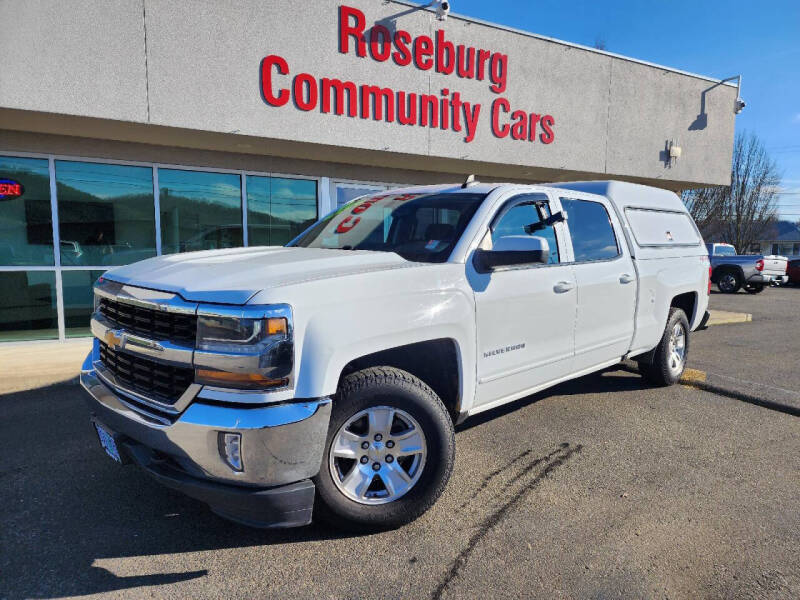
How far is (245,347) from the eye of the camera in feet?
7.36

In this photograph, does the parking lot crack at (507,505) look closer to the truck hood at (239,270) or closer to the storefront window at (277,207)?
the truck hood at (239,270)

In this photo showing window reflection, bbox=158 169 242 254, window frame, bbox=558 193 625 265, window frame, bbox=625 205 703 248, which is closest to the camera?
window frame, bbox=558 193 625 265

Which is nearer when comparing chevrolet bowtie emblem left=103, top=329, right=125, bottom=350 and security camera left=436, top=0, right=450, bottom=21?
chevrolet bowtie emblem left=103, top=329, right=125, bottom=350

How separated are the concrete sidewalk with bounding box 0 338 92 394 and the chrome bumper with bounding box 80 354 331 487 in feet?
14.0

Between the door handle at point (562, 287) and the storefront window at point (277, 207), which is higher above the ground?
the storefront window at point (277, 207)

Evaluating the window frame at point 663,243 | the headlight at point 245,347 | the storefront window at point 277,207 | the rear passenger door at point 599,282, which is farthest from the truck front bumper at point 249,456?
the storefront window at point 277,207

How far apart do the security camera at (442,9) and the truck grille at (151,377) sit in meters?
8.30

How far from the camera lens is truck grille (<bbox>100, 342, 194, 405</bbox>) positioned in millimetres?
2377

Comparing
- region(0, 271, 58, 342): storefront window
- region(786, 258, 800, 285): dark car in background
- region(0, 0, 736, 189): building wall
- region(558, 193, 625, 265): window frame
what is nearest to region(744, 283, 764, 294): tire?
region(786, 258, 800, 285): dark car in background

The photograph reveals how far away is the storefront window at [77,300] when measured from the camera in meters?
7.79

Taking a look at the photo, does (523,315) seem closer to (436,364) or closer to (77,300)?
(436,364)

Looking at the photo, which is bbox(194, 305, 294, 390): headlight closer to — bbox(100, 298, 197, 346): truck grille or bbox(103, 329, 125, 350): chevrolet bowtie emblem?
bbox(100, 298, 197, 346): truck grille

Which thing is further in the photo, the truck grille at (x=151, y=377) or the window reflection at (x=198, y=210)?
the window reflection at (x=198, y=210)

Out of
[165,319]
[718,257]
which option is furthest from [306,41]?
[718,257]
